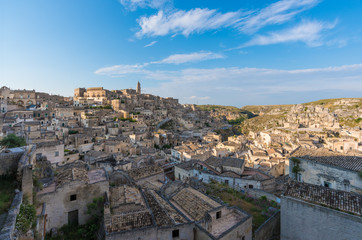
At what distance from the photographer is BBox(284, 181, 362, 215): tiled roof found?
8750 mm

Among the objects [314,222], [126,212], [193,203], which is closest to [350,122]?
[314,222]

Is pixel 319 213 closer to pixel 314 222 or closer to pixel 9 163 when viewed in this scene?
pixel 314 222

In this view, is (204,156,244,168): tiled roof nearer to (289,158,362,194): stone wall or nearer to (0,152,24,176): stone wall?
(289,158,362,194): stone wall

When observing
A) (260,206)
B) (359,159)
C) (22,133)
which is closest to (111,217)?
(260,206)

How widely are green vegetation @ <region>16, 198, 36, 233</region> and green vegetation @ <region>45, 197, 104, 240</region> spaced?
112 inches

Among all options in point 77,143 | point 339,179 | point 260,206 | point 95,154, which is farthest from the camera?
point 77,143

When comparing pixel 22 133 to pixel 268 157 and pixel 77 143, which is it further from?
pixel 268 157

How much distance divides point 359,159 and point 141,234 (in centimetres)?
1425

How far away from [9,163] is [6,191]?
2.59m

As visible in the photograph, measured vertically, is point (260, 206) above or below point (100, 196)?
below

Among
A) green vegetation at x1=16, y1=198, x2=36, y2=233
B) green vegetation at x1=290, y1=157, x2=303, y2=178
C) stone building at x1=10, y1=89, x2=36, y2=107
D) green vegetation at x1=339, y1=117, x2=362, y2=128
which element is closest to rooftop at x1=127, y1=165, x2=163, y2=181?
green vegetation at x1=16, y1=198, x2=36, y2=233

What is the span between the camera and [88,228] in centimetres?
987

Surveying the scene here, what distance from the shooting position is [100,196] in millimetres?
10500

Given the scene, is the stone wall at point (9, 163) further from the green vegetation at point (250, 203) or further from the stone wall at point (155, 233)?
the green vegetation at point (250, 203)
